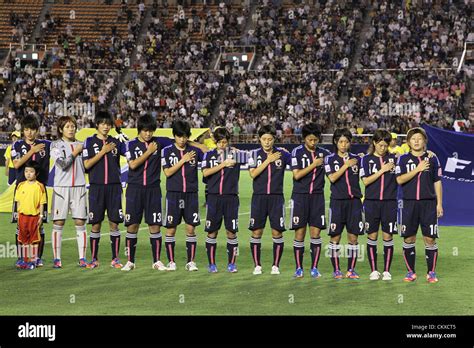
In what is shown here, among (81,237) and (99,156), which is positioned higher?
(99,156)

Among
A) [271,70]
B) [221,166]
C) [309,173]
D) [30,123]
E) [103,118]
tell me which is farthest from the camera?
[271,70]

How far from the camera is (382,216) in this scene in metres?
13.1

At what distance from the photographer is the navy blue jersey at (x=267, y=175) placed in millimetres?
13367

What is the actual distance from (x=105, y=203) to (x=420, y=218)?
446 centimetres

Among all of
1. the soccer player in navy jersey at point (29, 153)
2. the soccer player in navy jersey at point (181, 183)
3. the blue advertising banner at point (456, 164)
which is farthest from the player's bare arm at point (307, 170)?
the blue advertising banner at point (456, 164)

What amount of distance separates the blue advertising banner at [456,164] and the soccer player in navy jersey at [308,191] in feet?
20.5

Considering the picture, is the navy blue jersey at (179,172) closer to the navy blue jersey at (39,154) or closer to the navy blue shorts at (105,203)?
the navy blue shorts at (105,203)

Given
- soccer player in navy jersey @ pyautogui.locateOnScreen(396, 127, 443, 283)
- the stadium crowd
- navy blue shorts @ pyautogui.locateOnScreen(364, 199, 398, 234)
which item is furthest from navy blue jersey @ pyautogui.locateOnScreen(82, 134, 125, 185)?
the stadium crowd

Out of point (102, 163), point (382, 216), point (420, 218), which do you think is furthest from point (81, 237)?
point (420, 218)

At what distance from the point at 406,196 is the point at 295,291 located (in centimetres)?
207

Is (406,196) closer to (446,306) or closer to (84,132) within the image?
(446,306)

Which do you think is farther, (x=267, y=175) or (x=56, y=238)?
(x=56, y=238)

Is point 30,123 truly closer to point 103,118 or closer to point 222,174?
point 103,118

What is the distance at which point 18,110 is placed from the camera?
158 feet
